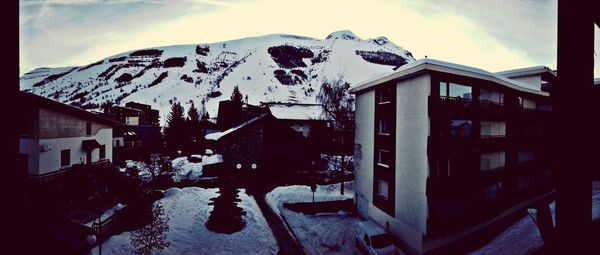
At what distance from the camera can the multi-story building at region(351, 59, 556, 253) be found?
15.5m

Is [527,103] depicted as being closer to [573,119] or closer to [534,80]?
[534,80]

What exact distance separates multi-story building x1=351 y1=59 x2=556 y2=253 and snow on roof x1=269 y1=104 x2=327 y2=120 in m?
29.3

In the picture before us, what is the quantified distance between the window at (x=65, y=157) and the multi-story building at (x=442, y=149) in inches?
908

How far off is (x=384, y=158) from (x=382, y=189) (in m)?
2.26

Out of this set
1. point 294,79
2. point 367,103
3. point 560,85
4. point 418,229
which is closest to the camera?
point 560,85

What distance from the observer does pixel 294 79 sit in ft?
533

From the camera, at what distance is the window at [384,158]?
752 inches

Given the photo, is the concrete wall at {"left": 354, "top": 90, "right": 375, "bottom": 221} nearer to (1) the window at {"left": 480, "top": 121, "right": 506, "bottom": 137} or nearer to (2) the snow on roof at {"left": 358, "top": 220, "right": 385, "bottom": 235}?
(2) the snow on roof at {"left": 358, "top": 220, "right": 385, "bottom": 235}

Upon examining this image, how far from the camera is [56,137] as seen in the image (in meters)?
19.7

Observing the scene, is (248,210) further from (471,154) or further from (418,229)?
(471,154)

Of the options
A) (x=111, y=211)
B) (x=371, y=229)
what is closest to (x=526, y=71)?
(x=371, y=229)

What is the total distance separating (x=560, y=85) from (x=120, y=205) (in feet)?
75.0

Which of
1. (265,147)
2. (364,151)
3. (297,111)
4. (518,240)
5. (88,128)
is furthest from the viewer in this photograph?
(297,111)

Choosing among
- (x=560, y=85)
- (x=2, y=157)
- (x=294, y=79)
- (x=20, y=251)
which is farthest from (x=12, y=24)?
(x=294, y=79)
